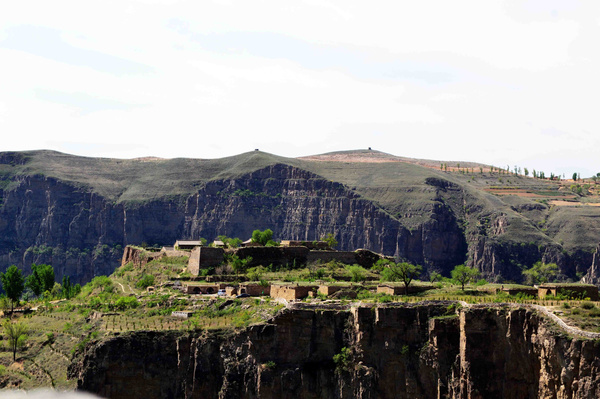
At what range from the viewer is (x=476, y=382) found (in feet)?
227

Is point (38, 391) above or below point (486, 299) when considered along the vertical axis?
below

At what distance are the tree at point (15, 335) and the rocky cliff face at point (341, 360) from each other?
10.2 metres

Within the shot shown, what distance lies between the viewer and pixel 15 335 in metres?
84.6

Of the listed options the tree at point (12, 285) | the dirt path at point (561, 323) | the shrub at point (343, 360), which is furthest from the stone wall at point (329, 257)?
the tree at point (12, 285)

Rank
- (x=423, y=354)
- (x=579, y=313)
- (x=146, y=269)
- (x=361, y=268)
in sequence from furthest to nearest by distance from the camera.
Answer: (x=146, y=269) → (x=361, y=268) → (x=423, y=354) → (x=579, y=313)

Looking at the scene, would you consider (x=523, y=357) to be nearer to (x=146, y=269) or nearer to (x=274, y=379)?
(x=274, y=379)

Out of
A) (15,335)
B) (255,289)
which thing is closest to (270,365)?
(255,289)

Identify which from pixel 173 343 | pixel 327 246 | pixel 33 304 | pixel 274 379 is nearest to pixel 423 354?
pixel 274 379

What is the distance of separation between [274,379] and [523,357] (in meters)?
17.2

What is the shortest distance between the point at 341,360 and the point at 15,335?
28870mm

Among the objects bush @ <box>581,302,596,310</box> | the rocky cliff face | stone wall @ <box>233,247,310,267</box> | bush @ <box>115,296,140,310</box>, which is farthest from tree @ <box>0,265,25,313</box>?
bush @ <box>581,302,596,310</box>

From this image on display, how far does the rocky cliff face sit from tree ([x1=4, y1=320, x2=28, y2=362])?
1024 centimetres

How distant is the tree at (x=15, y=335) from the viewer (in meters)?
83.4

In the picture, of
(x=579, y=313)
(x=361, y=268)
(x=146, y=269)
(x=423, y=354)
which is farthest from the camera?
(x=146, y=269)
